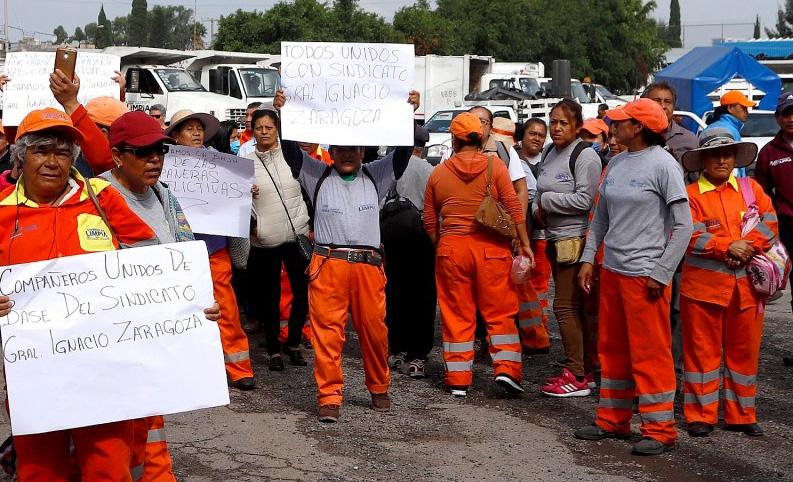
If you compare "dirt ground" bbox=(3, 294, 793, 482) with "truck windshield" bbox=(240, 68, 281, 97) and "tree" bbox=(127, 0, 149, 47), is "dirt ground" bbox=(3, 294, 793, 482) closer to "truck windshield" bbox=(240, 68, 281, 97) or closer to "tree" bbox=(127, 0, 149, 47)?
"truck windshield" bbox=(240, 68, 281, 97)

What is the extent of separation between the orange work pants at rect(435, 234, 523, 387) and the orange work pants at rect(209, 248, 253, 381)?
1.44 meters

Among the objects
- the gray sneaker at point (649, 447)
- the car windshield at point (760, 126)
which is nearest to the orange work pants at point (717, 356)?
the gray sneaker at point (649, 447)

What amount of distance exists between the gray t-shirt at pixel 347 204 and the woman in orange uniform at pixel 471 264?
72 centimetres

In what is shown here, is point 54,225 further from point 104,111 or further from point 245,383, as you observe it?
point 245,383

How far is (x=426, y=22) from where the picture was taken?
54594mm

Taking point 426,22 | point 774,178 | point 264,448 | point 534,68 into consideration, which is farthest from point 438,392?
point 426,22

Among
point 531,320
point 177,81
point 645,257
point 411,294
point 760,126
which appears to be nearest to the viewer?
point 645,257

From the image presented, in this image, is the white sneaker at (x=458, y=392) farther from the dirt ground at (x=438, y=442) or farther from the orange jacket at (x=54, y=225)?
the orange jacket at (x=54, y=225)

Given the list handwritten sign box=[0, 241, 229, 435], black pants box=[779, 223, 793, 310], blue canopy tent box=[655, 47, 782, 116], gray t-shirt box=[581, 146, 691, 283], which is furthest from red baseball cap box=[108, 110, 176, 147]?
blue canopy tent box=[655, 47, 782, 116]

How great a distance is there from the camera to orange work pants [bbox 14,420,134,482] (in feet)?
13.8

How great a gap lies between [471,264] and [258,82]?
79.3 feet

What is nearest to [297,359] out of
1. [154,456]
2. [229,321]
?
[229,321]

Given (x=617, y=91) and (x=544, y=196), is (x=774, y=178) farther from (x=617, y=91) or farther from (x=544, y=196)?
(x=617, y=91)

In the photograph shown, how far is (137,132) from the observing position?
16.2 ft
